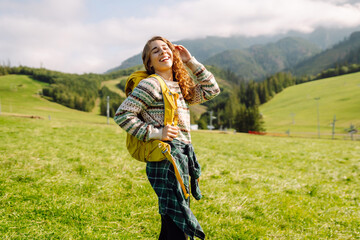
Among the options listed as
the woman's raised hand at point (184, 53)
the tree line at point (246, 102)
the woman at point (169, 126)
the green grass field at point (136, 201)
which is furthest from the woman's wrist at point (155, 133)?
the tree line at point (246, 102)

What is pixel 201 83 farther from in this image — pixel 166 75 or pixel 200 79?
pixel 166 75

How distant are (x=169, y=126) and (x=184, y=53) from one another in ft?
4.53

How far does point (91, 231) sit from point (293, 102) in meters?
169

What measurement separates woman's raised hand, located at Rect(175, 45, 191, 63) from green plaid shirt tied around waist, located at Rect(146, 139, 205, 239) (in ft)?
4.43

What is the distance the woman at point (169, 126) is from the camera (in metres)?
2.88

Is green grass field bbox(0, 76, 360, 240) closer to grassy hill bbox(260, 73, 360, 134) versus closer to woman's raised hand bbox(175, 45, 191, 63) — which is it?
woman's raised hand bbox(175, 45, 191, 63)

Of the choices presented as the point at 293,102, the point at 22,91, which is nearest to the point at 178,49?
the point at 293,102

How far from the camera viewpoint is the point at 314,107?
133 meters

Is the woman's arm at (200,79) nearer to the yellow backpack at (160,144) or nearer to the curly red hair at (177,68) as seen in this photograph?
the curly red hair at (177,68)

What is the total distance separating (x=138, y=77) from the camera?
3.24m

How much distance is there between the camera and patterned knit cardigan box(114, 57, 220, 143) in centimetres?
285

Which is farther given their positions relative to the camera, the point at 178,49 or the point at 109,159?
the point at 109,159

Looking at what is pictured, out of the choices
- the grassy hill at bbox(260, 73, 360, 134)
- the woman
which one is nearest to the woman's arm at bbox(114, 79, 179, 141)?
the woman

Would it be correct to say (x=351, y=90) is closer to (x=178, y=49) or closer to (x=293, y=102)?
(x=293, y=102)
